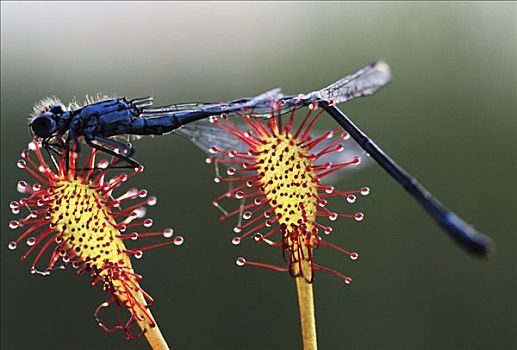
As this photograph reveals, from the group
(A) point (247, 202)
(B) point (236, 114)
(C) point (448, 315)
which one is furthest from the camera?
(C) point (448, 315)

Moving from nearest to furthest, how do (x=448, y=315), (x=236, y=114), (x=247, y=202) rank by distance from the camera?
(x=236, y=114)
(x=247, y=202)
(x=448, y=315)

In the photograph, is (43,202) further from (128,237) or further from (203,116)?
(203,116)

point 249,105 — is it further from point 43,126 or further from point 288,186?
point 43,126

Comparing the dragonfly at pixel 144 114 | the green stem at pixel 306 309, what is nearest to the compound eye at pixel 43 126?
the dragonfly at pixel 144 114

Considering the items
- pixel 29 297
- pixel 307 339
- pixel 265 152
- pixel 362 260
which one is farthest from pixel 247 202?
pixel 29 297

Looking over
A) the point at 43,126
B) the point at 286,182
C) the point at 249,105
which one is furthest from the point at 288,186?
the point at 43,126

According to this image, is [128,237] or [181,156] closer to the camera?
[128,237]

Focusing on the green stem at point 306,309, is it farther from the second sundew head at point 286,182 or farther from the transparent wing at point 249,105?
the transparent wing at point 249,105

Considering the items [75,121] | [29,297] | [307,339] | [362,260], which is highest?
[29,297]

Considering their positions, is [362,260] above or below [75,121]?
above
